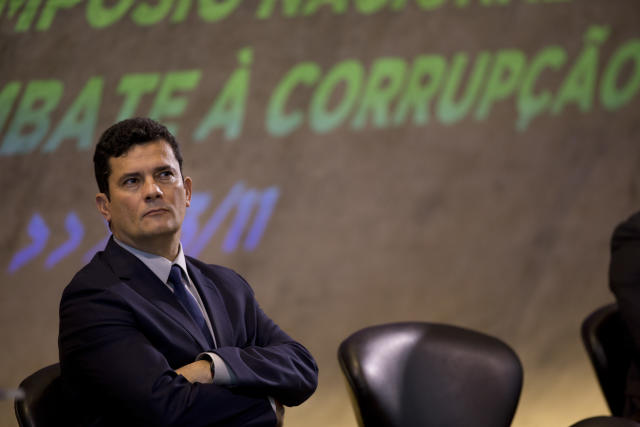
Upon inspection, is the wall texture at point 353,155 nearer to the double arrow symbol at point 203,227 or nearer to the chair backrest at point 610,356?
the double arrow symbol at point 203,227

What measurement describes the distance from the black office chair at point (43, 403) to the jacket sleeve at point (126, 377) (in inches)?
2.7

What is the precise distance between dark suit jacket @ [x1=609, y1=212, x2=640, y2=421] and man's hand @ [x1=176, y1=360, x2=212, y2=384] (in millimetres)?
1337

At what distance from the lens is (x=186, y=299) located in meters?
1.85

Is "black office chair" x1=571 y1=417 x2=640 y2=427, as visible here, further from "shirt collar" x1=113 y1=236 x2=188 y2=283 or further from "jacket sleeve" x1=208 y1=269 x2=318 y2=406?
"shirt collar" x1=113 y1=236 x2=188 y2=283

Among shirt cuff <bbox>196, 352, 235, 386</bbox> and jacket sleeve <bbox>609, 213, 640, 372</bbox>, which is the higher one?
shirt cuff <bbox>196, 352, 235, 386</bbox>

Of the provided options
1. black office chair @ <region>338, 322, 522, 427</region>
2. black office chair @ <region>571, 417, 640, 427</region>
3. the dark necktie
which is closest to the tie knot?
the dark necktie

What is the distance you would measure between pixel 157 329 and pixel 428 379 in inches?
32.5

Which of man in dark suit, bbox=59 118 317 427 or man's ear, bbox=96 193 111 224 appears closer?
man in dark suit, bbox=59 118 317 427

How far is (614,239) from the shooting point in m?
2.49

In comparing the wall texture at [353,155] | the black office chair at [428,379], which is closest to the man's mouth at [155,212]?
the black office chair at [428,379]

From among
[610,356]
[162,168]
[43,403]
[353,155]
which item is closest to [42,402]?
[43,403]

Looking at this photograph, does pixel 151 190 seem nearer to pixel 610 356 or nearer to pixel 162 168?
pixel 162 168

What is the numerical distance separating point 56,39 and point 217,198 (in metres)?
0.89

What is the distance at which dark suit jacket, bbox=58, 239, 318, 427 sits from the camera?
1611 millimetres
